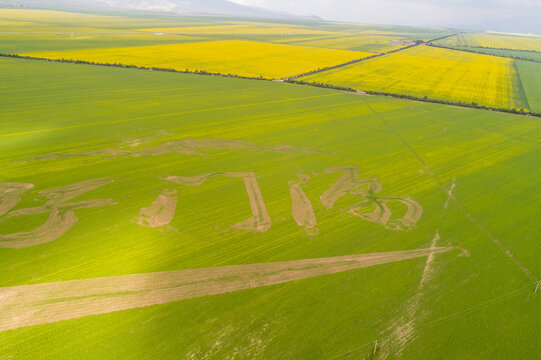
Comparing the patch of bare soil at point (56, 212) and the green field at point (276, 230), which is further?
the patch of bare soil at point (56, 212)

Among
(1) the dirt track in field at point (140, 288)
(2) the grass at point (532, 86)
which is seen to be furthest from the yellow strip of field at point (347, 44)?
(1) the dirt track in field at point (140, 288)

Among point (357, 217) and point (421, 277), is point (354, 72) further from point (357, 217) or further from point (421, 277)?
point (421, 277)

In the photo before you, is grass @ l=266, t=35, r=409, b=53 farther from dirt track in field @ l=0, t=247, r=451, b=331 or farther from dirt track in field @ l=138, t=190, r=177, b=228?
dirt track in field @ l=0, t=247, r=451, b=331

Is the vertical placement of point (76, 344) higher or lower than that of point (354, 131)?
lower

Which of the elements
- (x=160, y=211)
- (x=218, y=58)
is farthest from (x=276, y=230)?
(x=218, y=58)

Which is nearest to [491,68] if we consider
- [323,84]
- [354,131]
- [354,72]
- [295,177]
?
[354,72]

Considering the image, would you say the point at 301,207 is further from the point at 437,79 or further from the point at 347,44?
the point at 347,44

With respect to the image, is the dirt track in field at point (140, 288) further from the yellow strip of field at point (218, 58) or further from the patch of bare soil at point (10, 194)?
the yellow strip of field at point (218, 58)

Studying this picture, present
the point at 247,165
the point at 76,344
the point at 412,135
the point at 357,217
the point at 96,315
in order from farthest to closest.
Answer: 1. the point at 412,135
2. the point at 247,165
3. the point at 357,217
4. the point at 96,315
5. the point at 76,344
